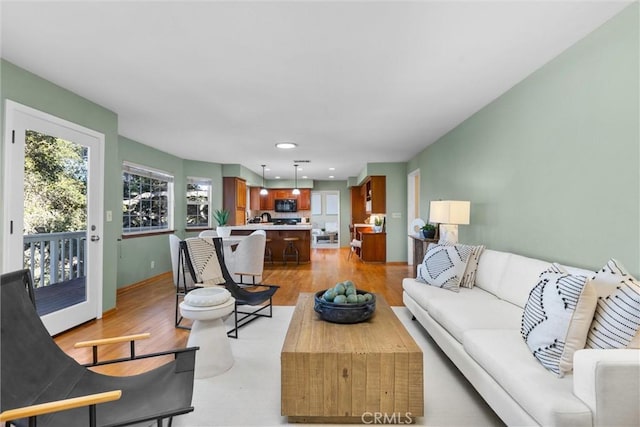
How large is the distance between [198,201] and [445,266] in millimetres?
5705

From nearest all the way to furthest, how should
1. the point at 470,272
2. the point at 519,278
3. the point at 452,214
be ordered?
the point at 519,278 < the point at 470,272 < the point at 452,214

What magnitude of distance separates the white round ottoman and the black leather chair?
0.68 m

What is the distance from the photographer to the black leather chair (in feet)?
4.11

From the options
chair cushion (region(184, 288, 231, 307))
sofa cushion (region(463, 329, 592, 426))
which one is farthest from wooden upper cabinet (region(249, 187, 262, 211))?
sofa cushion (region(463, 329, 592, 426))

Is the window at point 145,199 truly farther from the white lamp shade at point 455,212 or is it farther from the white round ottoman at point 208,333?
the white lamp shade at point 455,212

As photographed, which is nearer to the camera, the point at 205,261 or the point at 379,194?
the point at 205,261

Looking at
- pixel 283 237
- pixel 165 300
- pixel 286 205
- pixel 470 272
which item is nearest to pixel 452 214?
pixel 470 272

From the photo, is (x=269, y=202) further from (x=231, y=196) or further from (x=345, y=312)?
(x=345, y=312)

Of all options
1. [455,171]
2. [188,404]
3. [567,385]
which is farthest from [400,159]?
[188,404]

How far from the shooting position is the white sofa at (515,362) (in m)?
1.17

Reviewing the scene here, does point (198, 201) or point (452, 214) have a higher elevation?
point (198, 201)

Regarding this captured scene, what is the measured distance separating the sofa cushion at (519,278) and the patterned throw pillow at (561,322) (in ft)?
2.24

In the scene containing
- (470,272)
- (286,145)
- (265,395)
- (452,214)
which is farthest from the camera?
(286,145)

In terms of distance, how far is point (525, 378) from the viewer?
1409mm
